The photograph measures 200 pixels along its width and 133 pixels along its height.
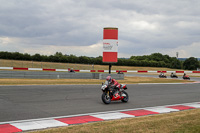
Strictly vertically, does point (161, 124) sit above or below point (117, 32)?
below

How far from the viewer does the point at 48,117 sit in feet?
26.6

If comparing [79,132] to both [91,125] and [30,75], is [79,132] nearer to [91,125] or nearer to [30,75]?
[91,125]

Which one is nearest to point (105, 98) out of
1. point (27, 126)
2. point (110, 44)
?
point (27, 126)

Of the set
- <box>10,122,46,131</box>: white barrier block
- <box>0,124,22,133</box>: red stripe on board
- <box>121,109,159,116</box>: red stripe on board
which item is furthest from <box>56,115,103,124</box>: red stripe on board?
<box>121,109,159,116</box>: red stripe on board

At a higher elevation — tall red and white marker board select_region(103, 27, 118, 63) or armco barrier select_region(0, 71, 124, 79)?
tall red and white marker board select_region(103, 27, 118, 63)

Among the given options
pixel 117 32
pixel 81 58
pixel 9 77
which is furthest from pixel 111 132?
pixel 81 58

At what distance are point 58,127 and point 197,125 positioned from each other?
3881 millimetres

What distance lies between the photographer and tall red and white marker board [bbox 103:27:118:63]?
93.1 ft

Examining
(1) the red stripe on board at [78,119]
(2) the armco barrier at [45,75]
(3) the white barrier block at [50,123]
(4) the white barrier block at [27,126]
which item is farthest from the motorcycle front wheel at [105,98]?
(2) the armco barrier at [45,75]

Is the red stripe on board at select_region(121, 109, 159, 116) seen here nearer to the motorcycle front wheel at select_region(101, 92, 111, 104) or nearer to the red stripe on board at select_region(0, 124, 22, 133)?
the motorcycle front wheel at select_region(101, 92, 111, 104)

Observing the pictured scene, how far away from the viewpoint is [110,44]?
94.0ft

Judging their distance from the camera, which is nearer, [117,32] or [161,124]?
[161,124]

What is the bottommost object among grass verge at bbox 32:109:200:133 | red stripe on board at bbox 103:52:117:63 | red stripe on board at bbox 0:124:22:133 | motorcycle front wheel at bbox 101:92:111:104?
red stripe on board at bbox 0:124:22:133

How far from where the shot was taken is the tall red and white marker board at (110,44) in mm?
28391
